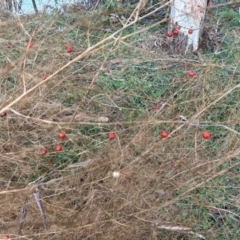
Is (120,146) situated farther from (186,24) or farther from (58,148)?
(186,24)

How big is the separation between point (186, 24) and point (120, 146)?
1.60 meters

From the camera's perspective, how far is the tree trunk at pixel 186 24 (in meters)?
3.59

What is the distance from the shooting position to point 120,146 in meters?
2.45

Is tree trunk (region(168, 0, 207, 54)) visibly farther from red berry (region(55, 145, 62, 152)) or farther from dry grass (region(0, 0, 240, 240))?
red berry (region(55, 145, 62, 152))

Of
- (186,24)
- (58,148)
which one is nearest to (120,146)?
(58,148)

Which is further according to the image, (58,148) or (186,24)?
(186,24)

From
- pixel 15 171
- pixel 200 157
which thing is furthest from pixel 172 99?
pixel 15 171

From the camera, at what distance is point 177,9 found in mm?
3623

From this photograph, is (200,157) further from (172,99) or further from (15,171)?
(15,171)

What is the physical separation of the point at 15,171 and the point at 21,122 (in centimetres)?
33

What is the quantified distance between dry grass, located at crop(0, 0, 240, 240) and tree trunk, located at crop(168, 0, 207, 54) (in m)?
0.17

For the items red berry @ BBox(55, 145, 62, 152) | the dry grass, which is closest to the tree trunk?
the dry grass

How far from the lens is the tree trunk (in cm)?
359

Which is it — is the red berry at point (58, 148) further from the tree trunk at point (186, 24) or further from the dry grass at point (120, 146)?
the tree trunk at point (186, 24)
